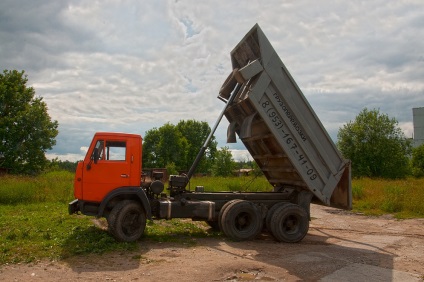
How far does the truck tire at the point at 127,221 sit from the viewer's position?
883 centimetres

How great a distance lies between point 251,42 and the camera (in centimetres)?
1008

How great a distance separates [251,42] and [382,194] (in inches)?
521

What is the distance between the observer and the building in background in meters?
62.0

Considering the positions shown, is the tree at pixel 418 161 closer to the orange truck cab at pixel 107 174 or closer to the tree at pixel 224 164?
the tree at pixel 224 164

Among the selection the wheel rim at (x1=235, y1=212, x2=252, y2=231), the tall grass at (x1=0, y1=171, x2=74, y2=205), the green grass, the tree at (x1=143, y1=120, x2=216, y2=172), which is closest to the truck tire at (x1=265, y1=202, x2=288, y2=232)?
the wheel rim at (x1=235, y1=212, x2=252, y2=231)

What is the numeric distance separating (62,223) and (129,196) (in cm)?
298

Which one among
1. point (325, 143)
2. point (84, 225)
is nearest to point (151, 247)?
point (84, 225)

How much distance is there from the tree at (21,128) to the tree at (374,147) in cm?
3192

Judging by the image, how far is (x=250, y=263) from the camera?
7.59m

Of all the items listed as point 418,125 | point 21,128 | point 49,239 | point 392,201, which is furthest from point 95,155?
point 418,125

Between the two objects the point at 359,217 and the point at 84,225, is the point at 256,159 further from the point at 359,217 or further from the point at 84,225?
the point at 359,217

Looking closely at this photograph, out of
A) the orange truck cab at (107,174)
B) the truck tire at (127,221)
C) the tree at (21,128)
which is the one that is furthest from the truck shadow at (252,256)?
the tree at (21,128)

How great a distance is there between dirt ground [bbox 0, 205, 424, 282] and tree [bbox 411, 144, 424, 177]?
40457mm

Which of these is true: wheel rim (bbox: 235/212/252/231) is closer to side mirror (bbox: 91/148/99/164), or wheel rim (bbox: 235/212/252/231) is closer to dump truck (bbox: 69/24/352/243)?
dump truck (bbox: 69/24/352/243)
